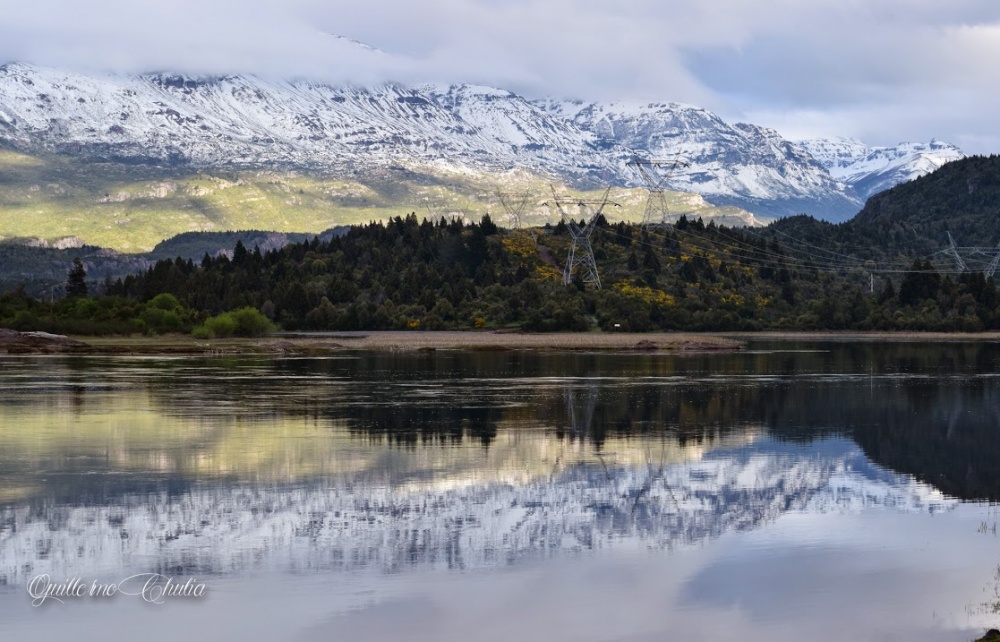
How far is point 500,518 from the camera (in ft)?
112

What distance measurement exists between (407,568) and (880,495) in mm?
16953

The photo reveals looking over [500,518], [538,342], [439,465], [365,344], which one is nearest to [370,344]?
[365,344]

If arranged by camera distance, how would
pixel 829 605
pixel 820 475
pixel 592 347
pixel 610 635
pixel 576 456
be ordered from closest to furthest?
1. pixel 610 635
2. pixel 829 605
3. pixel 820 475
4. pixel 576 456
5. pixel 592 347

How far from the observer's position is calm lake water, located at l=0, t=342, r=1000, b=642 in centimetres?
2498

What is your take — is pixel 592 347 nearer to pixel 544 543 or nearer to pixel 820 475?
pixel 820 475

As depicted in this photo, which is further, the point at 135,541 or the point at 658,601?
the point at 135,541

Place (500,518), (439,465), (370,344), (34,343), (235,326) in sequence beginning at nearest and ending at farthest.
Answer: (500,518)
(439,465)
(34,343)
(370,344)
(235,326)

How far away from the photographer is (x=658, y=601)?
26.0m

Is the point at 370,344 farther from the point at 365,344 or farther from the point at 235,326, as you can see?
the point at 235,326

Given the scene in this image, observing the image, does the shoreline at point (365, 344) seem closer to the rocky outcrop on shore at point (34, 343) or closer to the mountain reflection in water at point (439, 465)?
the rocky outcrop on shore at point (34, 343)

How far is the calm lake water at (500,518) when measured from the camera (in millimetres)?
24984

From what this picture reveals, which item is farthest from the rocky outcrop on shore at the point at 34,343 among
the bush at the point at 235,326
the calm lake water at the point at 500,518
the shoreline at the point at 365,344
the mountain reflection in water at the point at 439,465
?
the calm lake water at the point at 500,518

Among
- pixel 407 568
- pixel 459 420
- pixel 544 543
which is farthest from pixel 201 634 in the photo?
pixel 459 420

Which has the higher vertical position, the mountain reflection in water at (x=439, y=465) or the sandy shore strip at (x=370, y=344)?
the mountain reflection in water at (x=439, y=465)
